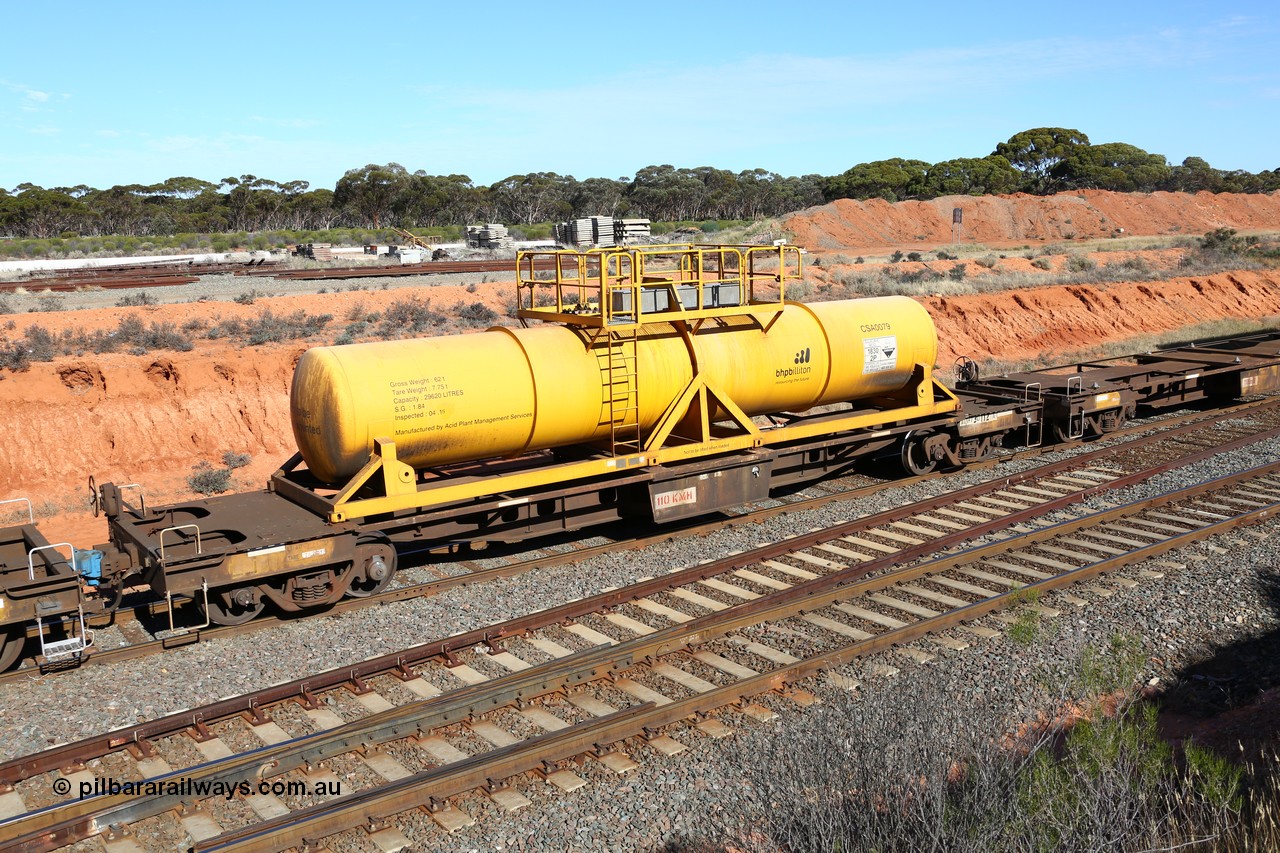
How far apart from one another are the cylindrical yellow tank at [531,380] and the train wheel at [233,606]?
5.45 ft

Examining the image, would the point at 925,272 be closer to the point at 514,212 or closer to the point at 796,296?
the point at 796,296

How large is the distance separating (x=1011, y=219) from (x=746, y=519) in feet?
225

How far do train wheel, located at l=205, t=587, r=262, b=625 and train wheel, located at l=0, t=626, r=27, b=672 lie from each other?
1.62 meters

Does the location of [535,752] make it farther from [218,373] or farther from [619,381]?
[218,373]

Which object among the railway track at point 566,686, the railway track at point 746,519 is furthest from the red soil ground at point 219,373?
the railway track at point 566,686

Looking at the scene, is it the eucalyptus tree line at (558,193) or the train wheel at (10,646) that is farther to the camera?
the eucalyptus tree line at (558,193)

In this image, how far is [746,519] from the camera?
14023 mm

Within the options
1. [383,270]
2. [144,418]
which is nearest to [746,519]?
[144,418]

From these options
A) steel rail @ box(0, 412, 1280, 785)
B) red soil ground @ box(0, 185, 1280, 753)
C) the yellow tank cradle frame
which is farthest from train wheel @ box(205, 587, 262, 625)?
red soil ground @ box(0, 185, 1280, 753)

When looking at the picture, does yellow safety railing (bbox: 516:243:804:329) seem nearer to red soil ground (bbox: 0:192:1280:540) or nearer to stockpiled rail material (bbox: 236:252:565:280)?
red soil ground (bbox: 0:192:1280:540)

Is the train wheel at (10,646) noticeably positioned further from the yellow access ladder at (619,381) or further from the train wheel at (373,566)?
the yellow access ladder at (619,381)

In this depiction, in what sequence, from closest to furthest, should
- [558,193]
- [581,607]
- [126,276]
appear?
[581,607], [126,276], [558,193]

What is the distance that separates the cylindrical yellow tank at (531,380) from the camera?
11.1m

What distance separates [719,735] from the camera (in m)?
8.12
